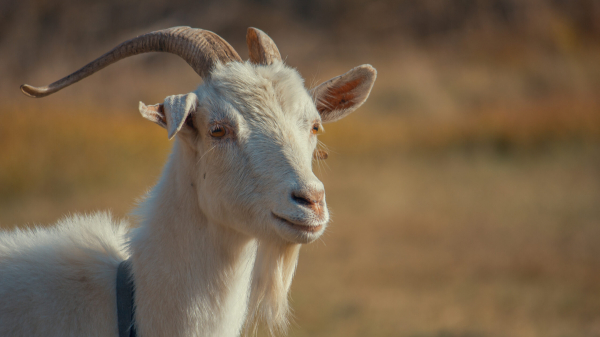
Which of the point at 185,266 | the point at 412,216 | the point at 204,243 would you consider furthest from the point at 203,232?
the point at 412,216

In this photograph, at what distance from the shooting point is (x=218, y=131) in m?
2.55

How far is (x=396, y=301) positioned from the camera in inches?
310

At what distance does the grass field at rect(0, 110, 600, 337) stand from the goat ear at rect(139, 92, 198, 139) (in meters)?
2.87

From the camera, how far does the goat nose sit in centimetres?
228

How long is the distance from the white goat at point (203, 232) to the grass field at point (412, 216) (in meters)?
2.59

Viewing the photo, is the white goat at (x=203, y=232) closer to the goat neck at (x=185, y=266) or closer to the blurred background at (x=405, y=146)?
the goat neck at (x=185, y=266)

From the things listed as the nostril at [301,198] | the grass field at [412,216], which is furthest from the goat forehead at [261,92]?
the grass field at [412,216]

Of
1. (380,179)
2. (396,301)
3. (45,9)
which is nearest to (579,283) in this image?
(396,301)

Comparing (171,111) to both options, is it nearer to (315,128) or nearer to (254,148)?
(254,148)

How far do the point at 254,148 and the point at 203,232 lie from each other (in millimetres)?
502

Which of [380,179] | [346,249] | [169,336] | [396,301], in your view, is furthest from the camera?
[380,179]

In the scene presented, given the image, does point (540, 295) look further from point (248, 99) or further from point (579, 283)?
point (248, 99)

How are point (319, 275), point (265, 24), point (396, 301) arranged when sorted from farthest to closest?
1. point (265, 24)
2. point (319, 275)
3. point (396, 301)

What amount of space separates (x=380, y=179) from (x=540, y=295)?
24.2 feet
